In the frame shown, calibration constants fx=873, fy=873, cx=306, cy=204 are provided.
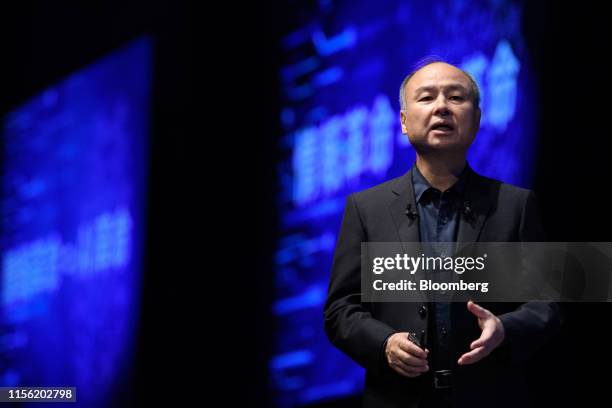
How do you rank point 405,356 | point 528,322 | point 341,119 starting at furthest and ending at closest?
point 341,119
point 528,322
point 405,356

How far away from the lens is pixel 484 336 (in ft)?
5.71

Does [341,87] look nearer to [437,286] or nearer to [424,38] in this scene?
[424,38]

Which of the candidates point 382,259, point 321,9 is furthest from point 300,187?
point 382,259

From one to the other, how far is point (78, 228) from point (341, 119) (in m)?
2.03

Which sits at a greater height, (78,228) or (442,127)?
(78,228)

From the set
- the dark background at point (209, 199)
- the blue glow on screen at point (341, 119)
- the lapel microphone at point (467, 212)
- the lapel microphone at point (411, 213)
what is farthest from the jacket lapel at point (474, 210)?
the dark background at point (209, 199)

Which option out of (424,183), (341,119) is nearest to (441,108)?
(424,183)

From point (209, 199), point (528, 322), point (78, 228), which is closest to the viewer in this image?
point (528, 322)

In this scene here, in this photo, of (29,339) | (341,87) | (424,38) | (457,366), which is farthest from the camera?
(29,339)

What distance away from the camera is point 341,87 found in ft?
13.0

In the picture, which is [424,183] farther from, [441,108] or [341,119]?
[341,119]

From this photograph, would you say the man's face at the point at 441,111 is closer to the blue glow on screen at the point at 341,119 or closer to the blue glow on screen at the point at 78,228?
the blue glow on screen at the point at 341,119

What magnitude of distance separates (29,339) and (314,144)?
2.39m

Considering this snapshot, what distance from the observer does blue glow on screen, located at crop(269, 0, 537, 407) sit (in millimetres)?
3318
